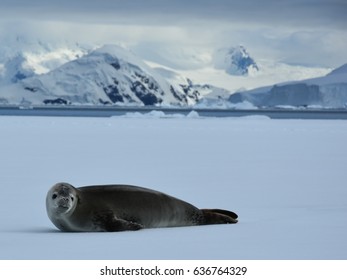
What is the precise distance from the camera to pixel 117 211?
6816mm

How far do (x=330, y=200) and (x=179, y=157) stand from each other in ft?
23.8

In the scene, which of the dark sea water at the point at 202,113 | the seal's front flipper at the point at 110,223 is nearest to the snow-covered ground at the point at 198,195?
the seal's front flipper at the point at 110,223

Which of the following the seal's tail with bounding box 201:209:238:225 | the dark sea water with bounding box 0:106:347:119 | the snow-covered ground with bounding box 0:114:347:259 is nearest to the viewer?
the snow-covered ground with bounding box 0:114:347:259

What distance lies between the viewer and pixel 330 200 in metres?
8.70

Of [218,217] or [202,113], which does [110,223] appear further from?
[202,113]

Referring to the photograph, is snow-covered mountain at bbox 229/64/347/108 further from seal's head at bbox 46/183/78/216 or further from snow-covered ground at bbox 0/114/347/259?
seal's head at bbox 46/183/78/216

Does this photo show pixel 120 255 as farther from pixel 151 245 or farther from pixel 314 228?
pixel 314 228

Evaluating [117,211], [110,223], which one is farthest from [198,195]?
[110,223]

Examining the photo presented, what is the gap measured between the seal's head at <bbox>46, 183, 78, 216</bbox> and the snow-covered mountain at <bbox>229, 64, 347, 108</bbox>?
97.5m

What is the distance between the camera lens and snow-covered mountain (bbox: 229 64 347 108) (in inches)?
4375

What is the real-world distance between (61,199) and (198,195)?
307 cm

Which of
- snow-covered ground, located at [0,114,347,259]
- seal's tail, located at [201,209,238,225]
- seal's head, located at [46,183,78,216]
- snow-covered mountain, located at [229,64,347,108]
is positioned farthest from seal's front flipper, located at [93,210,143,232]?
snow-covered mountain, located at [229,64,347,108]

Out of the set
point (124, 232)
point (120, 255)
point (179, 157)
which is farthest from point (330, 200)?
point (179, 157)
